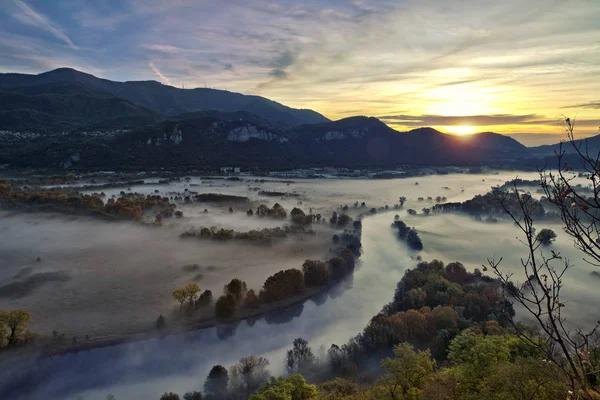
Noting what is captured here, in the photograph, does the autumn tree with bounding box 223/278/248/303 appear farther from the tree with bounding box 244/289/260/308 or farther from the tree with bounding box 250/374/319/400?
the tree with bounding box 250/374/319/400

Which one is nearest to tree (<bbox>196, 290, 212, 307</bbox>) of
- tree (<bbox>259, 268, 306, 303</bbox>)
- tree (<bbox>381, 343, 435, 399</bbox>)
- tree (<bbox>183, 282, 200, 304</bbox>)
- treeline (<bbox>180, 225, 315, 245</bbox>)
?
tree (<bbox>183, 282, 200, 304</bbox>)

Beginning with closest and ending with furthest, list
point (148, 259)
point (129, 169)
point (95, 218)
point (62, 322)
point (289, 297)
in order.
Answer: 1. point (62, 322)
2. point (289, 297)
3. point (148, 259)
4. point (95, 218)
5. point (129, 169)

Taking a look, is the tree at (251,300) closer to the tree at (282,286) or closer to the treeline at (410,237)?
the tree at (282,286)

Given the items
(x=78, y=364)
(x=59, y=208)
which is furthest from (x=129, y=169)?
(x=78, y=364)

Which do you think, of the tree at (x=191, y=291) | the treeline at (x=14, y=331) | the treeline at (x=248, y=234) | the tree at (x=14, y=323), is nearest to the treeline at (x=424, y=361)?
the tree at (x=191, y=291)

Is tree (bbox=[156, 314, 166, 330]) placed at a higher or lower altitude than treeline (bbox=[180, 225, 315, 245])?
lower

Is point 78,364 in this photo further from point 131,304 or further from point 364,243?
point 364,243
